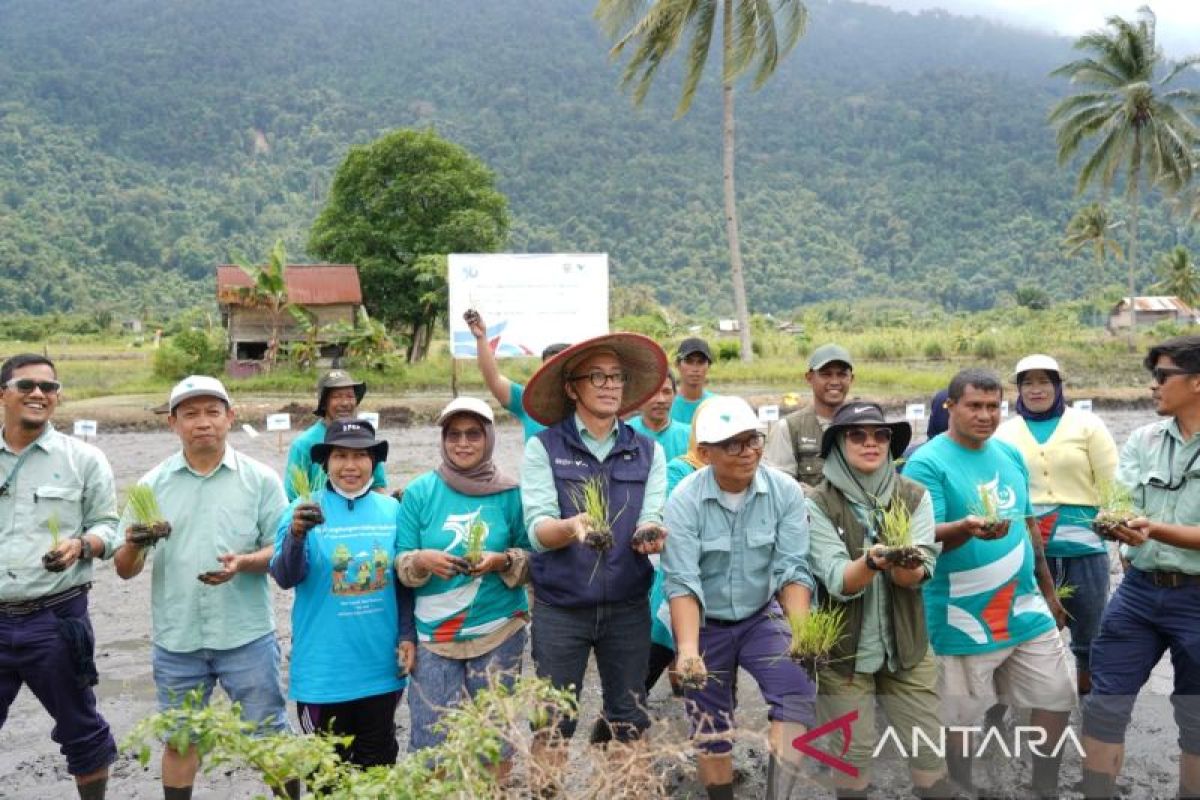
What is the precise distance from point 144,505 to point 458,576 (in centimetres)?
132

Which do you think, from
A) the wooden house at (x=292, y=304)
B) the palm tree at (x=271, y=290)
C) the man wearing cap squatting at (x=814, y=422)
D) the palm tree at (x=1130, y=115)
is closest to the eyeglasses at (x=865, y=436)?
the man wearing cap squatting at (x=814, y=422)

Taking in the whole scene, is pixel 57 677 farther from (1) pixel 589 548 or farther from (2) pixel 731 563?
(2) pixel 731 563

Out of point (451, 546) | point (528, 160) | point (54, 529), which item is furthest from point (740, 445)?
point (528, 160)

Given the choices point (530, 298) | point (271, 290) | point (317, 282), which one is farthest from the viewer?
point (317, 282)

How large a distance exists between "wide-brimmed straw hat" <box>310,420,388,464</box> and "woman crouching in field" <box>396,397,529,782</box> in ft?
0.92

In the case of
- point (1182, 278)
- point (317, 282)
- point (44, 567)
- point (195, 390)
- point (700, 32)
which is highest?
point (700, 32)

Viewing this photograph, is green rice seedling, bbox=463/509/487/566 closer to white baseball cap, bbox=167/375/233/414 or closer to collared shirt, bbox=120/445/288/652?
collared shirt, bbox=120/445/288/652

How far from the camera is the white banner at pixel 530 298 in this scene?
1045 cm

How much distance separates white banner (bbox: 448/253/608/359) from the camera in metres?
10.5

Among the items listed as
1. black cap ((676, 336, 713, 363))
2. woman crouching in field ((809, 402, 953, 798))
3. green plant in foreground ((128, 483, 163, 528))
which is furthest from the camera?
black cap ((676, 336, 713, 363))

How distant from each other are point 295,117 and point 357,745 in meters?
153

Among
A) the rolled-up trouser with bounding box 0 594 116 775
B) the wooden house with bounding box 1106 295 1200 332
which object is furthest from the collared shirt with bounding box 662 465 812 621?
the wooden house with bounding box 1106 295 1200 332

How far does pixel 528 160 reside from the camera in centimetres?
12506

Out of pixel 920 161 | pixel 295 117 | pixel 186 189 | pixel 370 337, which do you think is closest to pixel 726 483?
pixel 370 337
